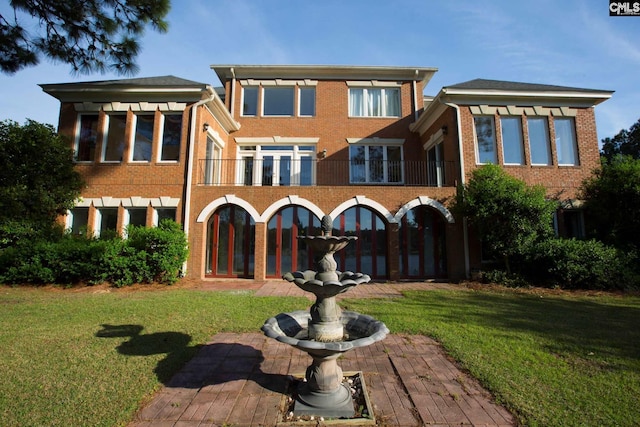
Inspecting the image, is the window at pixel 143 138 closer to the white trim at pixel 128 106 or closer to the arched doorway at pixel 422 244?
the white trim at pixel 128 106

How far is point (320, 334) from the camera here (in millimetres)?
3154

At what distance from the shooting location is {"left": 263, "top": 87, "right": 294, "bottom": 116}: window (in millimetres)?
15000

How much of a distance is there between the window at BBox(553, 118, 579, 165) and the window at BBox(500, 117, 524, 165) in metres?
1.48

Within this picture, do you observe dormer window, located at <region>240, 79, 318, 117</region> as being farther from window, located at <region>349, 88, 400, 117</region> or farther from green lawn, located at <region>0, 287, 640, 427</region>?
green lawn, located at <region>0, 287, 640, 427</region>

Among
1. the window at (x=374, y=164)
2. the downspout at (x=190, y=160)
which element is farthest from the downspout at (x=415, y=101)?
the downspout at (x=190, y=160)

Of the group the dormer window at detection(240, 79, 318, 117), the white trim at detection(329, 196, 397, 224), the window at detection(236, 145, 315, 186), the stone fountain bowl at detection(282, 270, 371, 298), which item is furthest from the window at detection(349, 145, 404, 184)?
the stone fountain bowl at detection(282, 270, 371, 298)

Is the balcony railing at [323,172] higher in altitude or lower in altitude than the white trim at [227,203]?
higher

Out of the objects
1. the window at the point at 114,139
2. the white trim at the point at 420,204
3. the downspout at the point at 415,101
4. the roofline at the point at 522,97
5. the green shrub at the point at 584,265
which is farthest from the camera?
the downspout at the point at 415,101

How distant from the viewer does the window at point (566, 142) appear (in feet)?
38.3

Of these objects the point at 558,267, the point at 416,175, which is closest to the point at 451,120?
the point at 416,175

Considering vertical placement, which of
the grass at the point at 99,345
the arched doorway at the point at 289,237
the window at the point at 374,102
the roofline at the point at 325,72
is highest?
the roofline at the point at 325,72

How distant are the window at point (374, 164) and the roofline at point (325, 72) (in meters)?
3.39

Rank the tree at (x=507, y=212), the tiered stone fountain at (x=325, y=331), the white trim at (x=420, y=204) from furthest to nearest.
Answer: the white trim at (x=420, y=204), the tree at (x=507, y=212), the tiered stone fountain at (x=325, y=331)

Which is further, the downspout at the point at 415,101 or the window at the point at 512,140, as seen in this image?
the downspout at the point at 415,101
